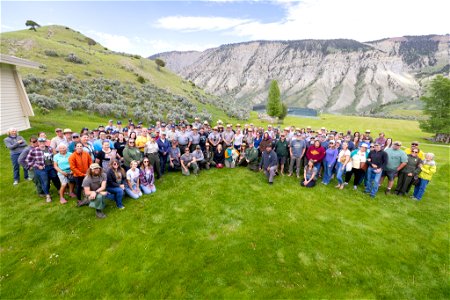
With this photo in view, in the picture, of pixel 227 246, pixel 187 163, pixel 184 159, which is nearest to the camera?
pixel 227 246

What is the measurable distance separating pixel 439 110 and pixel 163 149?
51.6 meters

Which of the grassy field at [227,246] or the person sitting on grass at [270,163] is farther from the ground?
the person sitting on grass at [270,163]

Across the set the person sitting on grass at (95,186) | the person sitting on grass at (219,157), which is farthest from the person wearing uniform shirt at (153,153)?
the person sitting on grass at (219,157)

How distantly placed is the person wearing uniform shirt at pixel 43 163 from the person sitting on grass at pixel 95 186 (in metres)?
2.52

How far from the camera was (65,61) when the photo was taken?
129 ft

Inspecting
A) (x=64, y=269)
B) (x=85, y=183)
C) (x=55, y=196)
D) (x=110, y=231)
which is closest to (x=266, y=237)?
(x=110, y=231)

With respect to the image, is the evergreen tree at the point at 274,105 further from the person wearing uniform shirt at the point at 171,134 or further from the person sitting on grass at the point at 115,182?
the person sitting on grass at the point at 115,182

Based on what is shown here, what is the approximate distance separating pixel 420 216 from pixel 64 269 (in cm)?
1357

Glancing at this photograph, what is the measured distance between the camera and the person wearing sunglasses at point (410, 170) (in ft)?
33.6

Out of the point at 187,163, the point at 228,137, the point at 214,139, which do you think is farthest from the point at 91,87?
the point at 228,137

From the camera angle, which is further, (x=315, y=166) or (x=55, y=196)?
(x=315, y=166)

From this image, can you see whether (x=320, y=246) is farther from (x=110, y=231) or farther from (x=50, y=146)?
(x=50, y=146)

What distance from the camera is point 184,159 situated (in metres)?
12.3

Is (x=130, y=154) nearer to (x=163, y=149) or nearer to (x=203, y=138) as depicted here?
(x=163, y=149)
